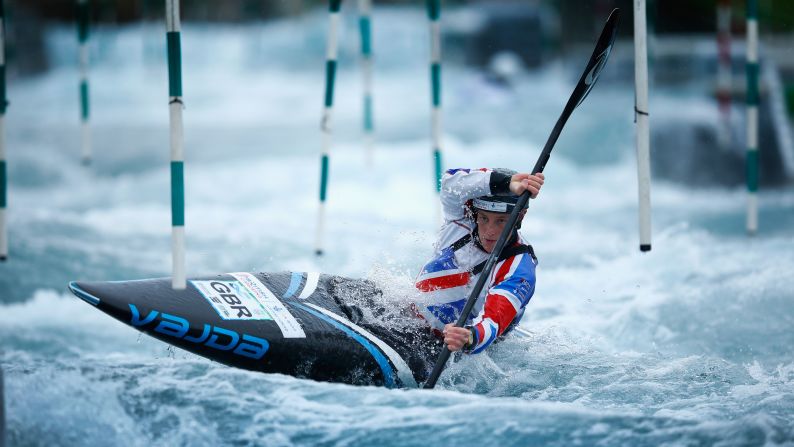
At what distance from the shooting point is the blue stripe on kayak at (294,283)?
4.18 m

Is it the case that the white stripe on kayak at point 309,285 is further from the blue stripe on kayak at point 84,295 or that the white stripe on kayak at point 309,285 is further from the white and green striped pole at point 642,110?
the white and green striped pole at point 642,110

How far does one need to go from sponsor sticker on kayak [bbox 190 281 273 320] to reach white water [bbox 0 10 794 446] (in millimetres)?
257

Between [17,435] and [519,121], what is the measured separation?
11.9 metres

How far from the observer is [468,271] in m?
4.19

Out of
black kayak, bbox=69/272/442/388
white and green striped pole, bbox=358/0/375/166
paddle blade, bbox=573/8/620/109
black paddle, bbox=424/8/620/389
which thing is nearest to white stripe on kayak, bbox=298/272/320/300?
black kayak, bbox=69/272/442/388

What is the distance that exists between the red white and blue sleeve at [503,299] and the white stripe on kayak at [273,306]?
681 mm

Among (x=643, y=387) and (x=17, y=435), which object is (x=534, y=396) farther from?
(x=17, y=435)

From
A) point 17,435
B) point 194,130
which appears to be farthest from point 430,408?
point 194,130

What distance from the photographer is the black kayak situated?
3723mm

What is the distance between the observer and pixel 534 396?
406 cm

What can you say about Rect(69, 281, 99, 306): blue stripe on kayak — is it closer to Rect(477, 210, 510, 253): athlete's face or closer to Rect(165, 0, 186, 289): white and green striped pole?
Rect(165, 0, 186, 289): white and green striped pole

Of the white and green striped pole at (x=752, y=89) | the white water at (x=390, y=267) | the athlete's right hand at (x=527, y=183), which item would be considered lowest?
the white water at (x=390, y=267)

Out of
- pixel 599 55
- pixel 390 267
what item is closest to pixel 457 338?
pixel 599 55

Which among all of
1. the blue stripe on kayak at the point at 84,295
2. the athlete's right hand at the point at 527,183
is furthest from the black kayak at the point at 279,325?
the athlete's right hand at the point at 527,183
